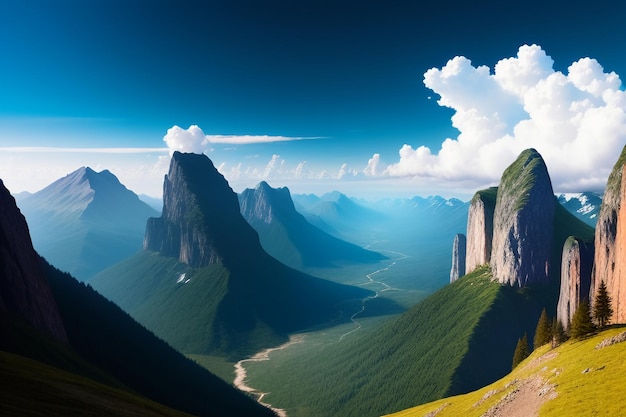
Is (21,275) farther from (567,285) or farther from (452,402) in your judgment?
(567,285)

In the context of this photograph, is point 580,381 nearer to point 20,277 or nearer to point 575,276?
point 575,276

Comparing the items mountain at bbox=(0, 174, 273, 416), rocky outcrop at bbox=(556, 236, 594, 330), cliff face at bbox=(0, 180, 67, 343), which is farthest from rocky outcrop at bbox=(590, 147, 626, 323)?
cliff face at bbox=(0, 180, 67, 343)

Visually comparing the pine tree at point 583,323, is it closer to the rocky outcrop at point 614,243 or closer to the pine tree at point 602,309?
the pine tree at point 602,309

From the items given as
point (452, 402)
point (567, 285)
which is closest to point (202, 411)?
point (452, 402)

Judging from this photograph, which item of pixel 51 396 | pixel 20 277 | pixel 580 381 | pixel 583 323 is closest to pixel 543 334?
pixel 583 323

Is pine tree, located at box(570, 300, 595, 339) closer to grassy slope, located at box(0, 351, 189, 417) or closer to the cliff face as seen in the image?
grassy slope, located at box(0, 351, 189, 417)
